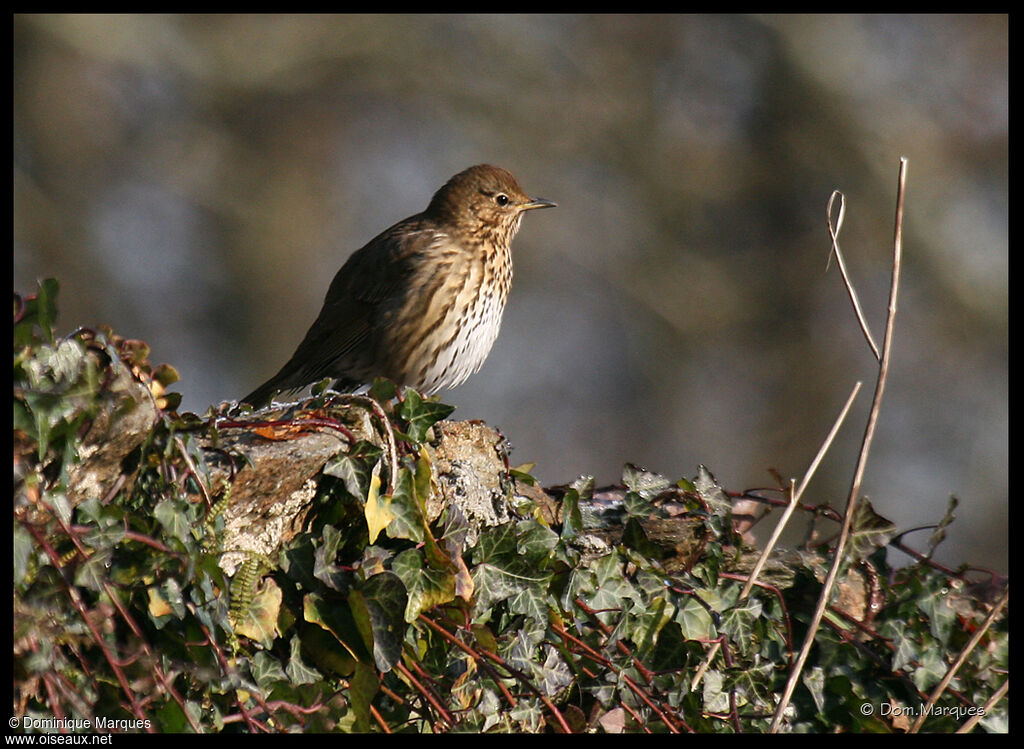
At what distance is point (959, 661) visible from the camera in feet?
7.72

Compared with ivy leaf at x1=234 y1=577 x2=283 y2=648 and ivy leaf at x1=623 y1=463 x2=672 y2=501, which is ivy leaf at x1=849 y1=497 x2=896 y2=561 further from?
ivy leaf at x1=234 y1=577 x2=283 y2=648

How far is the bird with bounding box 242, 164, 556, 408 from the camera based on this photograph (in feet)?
15.6

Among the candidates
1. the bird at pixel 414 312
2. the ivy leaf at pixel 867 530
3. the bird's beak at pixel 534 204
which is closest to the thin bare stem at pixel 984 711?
the ivy leaf at pixel 867 530

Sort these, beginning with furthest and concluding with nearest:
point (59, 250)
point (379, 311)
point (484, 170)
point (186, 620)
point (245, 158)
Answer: point (245, 158), point (59, 250), point (484, 170), point (379, 311), point (186, 620)

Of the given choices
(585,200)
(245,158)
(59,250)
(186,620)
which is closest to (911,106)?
(585,200)

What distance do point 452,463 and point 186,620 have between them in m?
0.81

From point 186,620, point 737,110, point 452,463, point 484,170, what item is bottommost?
point 186,620

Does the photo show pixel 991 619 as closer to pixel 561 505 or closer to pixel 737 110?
pixel 561 505

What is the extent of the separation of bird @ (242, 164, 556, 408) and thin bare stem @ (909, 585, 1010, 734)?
2674mm

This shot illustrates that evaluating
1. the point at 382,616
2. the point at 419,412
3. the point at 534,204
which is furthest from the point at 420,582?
the point at 534,204

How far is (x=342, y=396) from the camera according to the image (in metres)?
2.36

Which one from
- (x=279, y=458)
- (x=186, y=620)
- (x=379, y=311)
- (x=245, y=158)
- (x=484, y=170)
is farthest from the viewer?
(x=245, y=158)

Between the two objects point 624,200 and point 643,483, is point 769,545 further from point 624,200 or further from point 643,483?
point 624,200

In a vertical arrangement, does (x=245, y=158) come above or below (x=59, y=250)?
above
